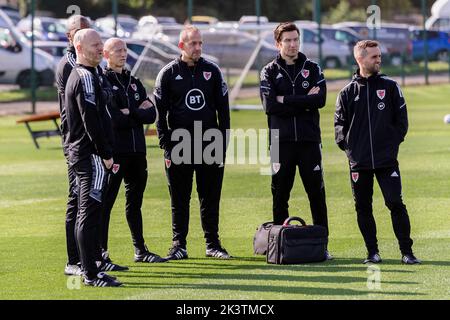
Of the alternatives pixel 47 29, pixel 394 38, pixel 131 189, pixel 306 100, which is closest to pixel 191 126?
pixel 131 189

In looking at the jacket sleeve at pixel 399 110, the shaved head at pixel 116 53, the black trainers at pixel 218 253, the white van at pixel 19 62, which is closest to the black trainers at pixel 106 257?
the black trainers at pixel 218 253

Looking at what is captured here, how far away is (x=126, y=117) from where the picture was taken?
10.8 metres

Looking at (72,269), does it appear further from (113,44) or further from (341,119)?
(341,119)

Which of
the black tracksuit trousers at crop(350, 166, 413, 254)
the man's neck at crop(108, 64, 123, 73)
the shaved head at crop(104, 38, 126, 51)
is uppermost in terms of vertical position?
the shaved head at crop(104, 38, 126, 51)

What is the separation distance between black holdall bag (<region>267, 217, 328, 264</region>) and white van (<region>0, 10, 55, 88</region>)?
84.8 ft

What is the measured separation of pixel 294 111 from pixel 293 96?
140 millimetres

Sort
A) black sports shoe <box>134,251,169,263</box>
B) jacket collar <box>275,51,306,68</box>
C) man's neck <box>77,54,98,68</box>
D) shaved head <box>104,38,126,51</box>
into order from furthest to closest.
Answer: jacket collar <box>275,51,306,68</box>, black sports shoe <box>134,251,169,263</box>, shaved head <box>104,38,126,51</box>, man's neck <box>77,54,98,68</box>

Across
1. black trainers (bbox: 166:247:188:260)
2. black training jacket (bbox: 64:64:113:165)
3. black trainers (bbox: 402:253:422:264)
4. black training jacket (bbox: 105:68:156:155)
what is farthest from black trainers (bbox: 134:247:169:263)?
black trainers (bbox: 402:253:422:264)

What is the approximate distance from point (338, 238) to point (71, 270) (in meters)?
3.06

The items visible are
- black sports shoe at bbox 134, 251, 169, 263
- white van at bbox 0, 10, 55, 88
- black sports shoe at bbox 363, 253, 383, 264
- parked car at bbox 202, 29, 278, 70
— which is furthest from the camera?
white van at bbox 0, 10, 55, 88

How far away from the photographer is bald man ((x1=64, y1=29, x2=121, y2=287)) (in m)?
9.38

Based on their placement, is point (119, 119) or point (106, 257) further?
point (119, 119)

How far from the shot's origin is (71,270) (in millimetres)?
10297

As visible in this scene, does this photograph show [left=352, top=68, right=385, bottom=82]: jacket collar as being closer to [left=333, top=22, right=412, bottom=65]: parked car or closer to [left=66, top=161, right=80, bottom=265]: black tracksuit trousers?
[left=66, top=161, right=80, bottom=265]: black tracksuit trousers
